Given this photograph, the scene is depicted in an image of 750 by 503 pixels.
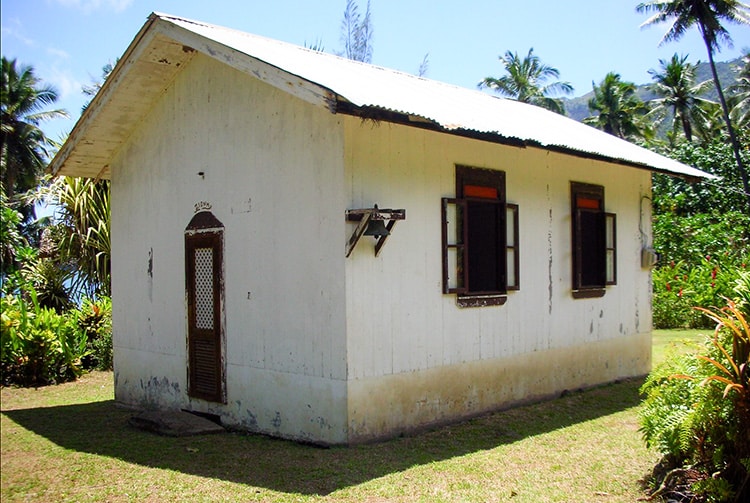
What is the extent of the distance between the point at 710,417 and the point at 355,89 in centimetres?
400

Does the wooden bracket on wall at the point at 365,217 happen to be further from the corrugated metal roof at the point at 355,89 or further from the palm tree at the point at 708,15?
the palm tree at the point at 708,15

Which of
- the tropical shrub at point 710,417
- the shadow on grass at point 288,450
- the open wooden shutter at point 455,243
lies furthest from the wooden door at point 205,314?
the tropical shrub at point 710,417

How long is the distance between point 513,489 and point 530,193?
14.7ft

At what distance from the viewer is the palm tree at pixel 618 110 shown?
4484 centimetres

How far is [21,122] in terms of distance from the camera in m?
2.62

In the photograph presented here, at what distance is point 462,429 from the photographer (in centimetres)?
776

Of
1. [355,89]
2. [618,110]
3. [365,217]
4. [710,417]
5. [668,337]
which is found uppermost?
[618,110]

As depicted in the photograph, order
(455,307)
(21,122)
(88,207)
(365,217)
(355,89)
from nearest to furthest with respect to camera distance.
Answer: (21,122), (365,217), (355,89), (455,307), (88,207)

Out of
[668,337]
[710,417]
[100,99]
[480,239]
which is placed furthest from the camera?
[668,337]

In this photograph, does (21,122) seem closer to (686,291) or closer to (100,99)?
(100,99)

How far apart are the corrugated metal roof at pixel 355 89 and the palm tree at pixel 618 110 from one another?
36257 millimetres

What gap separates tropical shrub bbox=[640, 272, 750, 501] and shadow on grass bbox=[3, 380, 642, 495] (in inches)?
79.2

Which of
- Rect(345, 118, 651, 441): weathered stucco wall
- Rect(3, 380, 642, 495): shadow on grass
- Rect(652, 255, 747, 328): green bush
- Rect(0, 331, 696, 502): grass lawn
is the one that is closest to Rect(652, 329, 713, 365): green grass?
Rect(652, 255, 747, 328): green bush

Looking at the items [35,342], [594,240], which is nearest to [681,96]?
[594,240]
